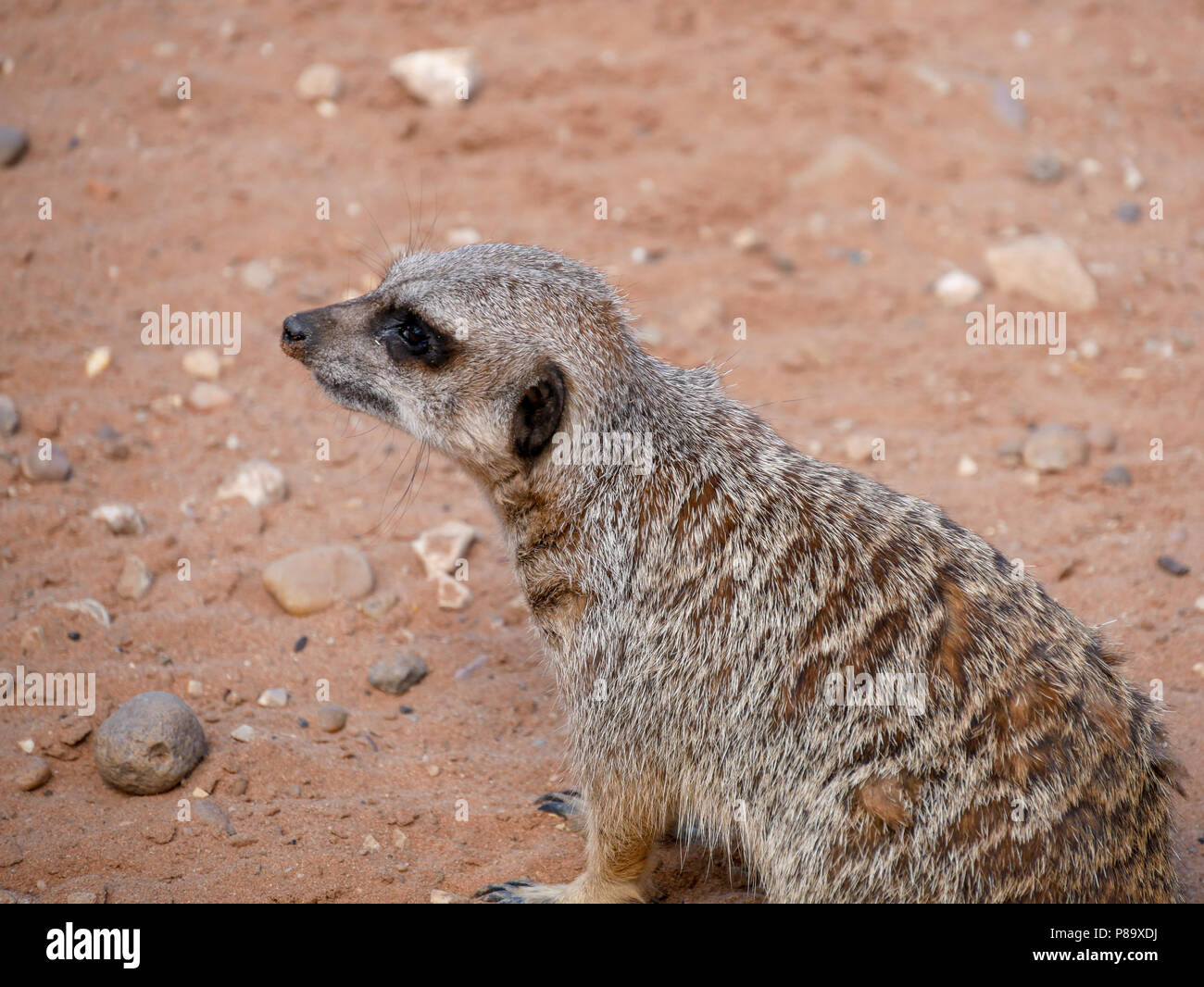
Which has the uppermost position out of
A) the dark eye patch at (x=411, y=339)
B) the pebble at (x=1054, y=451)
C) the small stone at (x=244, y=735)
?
the dark eye patch at (x=411, y=339)

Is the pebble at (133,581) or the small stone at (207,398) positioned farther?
the small stone at (207,398)

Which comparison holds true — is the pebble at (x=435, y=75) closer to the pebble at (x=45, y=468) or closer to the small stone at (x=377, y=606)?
the pebble at (x=45, y=468)

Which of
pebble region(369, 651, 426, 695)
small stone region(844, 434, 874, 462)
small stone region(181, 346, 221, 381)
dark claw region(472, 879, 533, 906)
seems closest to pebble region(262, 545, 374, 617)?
pebble region(369, 651, 426, 695)

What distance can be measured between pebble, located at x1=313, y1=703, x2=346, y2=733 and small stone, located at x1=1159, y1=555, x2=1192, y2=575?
351 centimetres

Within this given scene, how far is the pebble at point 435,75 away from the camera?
7.30m

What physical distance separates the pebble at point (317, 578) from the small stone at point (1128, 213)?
17.1 ft

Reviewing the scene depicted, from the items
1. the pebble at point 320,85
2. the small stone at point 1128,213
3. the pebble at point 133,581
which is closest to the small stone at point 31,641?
the pebble at point 133,581

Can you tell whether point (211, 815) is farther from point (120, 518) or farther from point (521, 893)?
point (120, 518)

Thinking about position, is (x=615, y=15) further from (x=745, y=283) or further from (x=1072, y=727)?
(x=1072, y=727)

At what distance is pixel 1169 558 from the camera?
16.3 ft

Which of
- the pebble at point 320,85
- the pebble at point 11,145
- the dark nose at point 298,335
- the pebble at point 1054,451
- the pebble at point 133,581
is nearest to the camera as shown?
the dark nose at point 298,335

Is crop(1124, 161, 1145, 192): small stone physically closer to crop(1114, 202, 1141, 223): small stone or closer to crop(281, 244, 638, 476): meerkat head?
crop(1114, 202, 1141, 223): small stone
